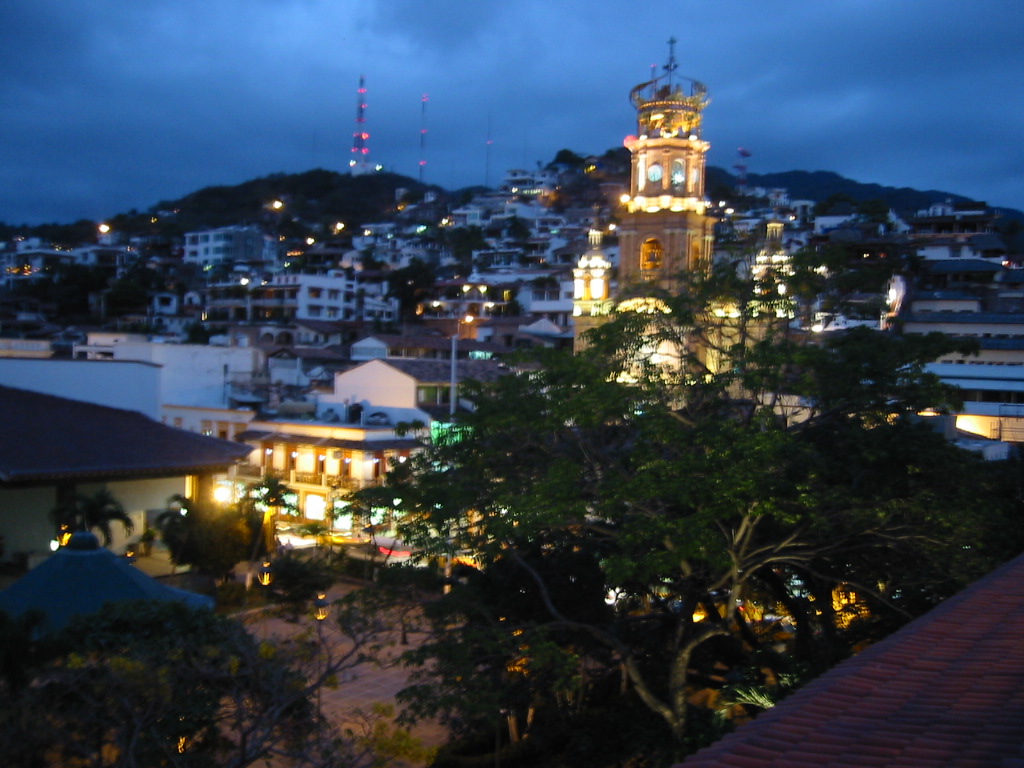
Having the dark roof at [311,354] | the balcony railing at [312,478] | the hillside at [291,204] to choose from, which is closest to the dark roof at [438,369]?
the balcony railing at [312,478]

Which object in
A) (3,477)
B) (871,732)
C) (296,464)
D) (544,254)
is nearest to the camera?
(871,732)

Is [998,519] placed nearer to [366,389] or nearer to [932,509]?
[932,509]

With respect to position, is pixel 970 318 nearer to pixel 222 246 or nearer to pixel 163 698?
pixel 163 698

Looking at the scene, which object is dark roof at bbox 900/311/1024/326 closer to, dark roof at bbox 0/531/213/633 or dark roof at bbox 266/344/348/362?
dark roof at bbox 0/531/213/633

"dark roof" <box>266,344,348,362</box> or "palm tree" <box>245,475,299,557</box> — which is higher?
"dark roof" <box>266,344,348,362</box>

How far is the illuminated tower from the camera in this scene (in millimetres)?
27406

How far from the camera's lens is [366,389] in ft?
106

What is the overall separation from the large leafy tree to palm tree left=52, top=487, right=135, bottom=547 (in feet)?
31.7

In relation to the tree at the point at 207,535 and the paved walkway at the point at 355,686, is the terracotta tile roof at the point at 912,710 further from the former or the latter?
the tree at the point at 207,535

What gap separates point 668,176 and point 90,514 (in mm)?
19011

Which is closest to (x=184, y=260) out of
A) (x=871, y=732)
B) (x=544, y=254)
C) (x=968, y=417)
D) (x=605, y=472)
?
(x=544, y=254)

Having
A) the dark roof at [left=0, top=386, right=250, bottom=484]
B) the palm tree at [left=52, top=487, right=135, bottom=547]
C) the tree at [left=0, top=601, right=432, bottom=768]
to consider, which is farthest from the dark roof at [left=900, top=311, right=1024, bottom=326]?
the tree at [left=0, top=601, right=432, bottom=768]

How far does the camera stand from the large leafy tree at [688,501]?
11.2 meters

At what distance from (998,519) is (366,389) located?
933 inches
